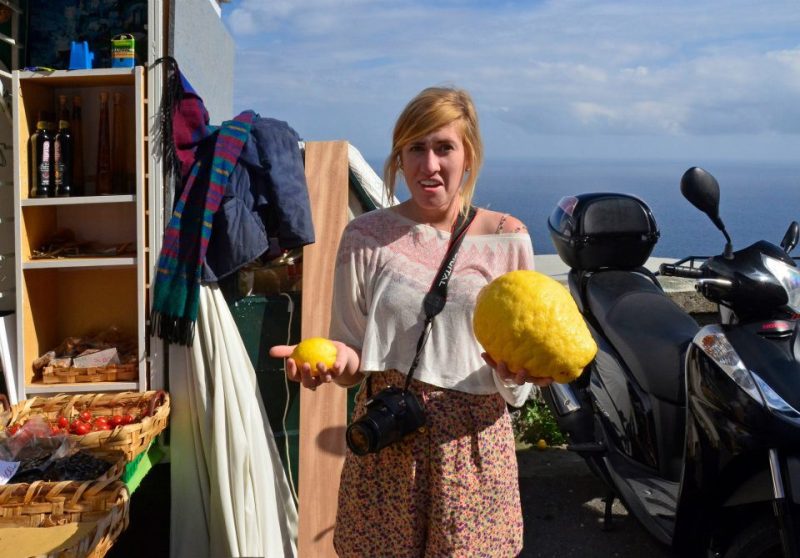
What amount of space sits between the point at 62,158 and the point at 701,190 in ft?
9.24

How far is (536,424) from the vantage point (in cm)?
511

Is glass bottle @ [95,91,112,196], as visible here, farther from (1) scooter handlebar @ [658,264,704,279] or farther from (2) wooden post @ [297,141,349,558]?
(1) scooter handlebar @ [658,264,704,279]

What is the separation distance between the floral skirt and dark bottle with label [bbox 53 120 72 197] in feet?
7.22

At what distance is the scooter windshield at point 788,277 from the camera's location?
275 centimetres

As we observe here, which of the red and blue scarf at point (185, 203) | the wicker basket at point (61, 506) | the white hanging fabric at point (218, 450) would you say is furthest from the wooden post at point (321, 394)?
the wicker basket at point (61, 506)

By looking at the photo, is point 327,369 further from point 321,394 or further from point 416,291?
point 321,394

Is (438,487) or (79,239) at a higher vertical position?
(79,239)

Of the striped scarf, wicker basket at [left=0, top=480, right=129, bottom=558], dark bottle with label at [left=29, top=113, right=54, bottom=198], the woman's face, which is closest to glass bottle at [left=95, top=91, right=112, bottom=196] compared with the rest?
dark bottle with label at [left=29, top=113, right=54, bottom=198]

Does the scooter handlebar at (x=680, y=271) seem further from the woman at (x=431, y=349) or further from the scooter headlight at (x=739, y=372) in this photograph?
the woman at (x=431, y=349)

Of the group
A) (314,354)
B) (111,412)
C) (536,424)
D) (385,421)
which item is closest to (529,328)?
(385,421)

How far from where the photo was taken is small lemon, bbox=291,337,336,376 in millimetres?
1892

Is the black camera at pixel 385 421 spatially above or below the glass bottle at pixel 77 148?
below

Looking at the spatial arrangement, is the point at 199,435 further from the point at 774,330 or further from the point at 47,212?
the point at 774,330

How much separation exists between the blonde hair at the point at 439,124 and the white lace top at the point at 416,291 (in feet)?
0.42
